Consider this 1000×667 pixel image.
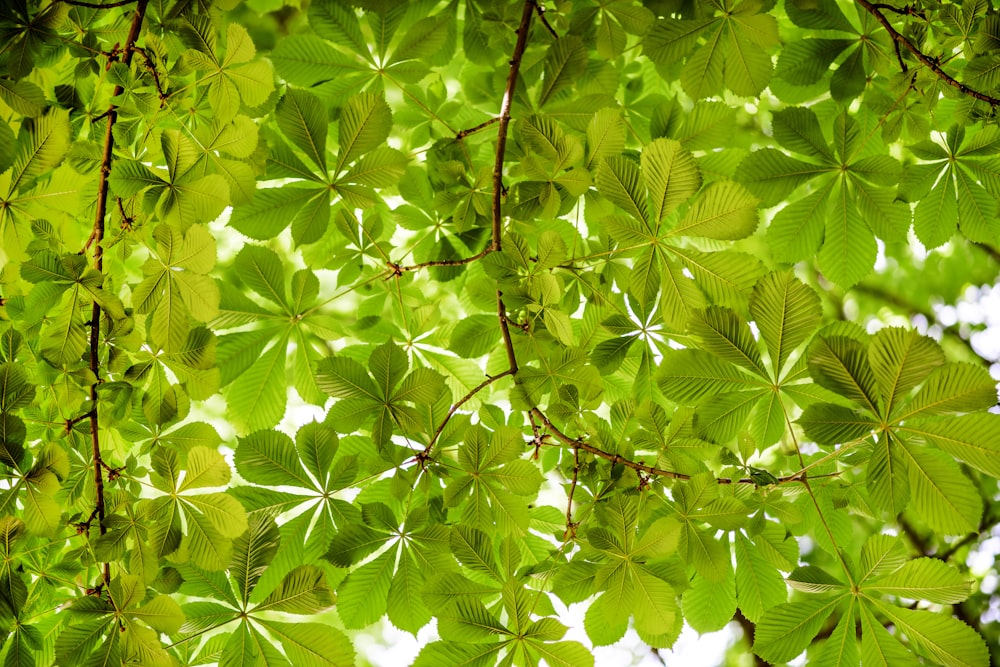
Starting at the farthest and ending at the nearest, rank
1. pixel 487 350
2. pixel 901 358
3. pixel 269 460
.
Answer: pixel 487 350 → pixel 269 460 → pixel 901 358

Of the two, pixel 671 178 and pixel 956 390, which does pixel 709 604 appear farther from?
pixel 671 178

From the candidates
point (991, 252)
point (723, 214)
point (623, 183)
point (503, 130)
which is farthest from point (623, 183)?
point (991, 252)

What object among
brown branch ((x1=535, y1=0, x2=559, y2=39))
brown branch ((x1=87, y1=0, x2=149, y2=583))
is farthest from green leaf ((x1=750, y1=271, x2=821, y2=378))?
brown branch ((x1=87, y1=0, x2=149, y2=583))

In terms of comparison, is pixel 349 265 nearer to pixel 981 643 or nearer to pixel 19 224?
pixel 19 224

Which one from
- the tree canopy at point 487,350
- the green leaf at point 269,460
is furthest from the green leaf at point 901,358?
the green leaf at point 269,460

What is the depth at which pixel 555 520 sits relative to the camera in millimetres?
1701

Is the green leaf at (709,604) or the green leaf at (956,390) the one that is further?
the green leaf at (709,604)

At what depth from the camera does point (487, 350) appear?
69.7 inches

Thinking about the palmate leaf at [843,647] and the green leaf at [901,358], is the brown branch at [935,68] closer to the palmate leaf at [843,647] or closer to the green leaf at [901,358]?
the green leaf at [901,358]

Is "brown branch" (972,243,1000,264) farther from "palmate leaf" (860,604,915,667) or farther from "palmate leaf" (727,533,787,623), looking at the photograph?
"palmate leaf" (860,604,915,667)

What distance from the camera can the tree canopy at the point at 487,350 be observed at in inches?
47.7

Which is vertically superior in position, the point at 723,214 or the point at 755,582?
the point at 723,214

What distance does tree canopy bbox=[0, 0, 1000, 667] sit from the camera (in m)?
1.21

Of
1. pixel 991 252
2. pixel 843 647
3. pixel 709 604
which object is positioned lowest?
pixel 991 252
